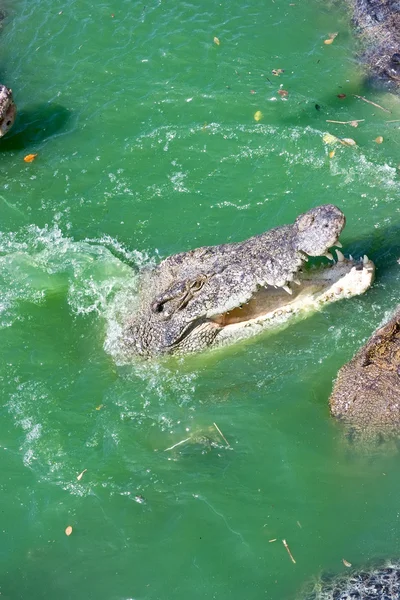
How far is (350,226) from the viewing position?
941 centimetres

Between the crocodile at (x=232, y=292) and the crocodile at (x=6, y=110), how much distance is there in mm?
4715

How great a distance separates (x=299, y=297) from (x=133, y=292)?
2.01 meters

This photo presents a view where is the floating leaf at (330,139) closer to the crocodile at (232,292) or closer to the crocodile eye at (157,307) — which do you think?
the crocodile at (232,292)

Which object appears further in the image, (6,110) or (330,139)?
(6,110)

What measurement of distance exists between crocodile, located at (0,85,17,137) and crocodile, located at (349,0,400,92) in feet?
19.4

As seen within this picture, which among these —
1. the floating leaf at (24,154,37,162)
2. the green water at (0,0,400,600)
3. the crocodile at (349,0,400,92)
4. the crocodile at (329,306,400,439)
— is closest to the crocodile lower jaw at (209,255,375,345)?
the green water at (0,0,400,600)

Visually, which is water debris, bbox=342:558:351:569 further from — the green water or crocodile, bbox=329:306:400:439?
crocodile, bbox=329:306:400:439

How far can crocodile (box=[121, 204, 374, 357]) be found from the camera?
7660 mm

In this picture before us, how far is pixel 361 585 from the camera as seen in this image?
6.10m

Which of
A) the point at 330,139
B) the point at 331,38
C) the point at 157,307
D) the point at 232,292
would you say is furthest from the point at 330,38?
the point at 157,307

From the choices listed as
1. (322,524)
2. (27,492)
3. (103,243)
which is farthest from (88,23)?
(322,524)

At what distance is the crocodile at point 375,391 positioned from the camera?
7004 millimetres

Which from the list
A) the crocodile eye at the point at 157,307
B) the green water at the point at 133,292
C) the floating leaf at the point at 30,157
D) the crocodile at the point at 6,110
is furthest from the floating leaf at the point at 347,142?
the crocodile at the point at 6,110

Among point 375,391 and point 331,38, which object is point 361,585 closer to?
point 375,391
